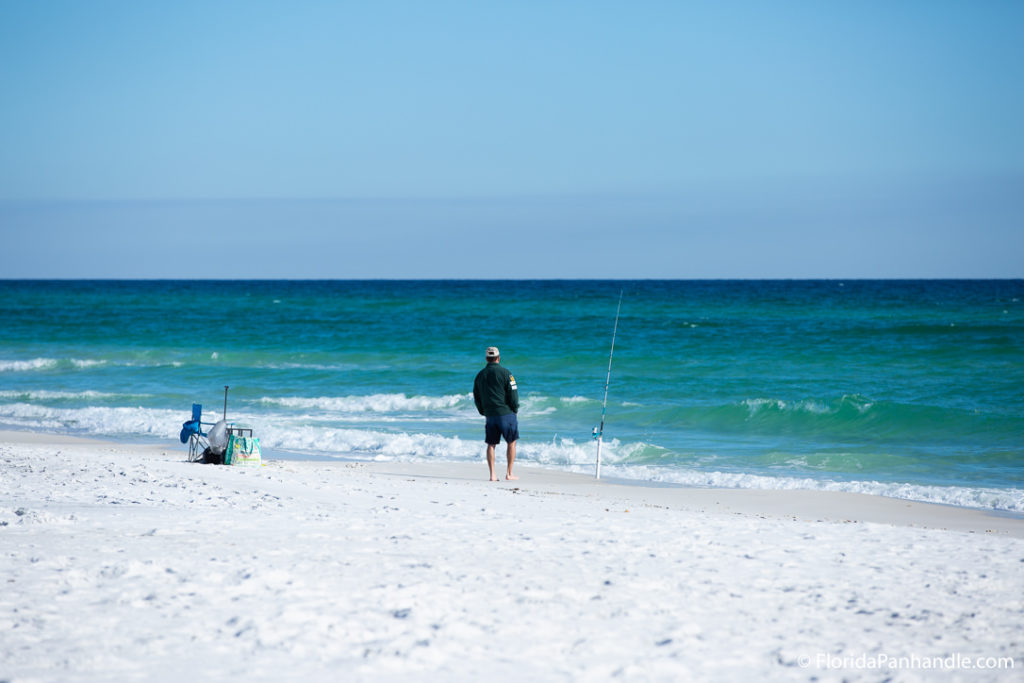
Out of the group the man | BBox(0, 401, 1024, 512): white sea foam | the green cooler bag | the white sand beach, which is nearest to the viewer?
the white sand beach

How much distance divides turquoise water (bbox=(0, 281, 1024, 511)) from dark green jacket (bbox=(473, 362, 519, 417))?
2.39m

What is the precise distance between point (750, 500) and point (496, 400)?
2740 millimetres

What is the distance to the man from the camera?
9.82 meters

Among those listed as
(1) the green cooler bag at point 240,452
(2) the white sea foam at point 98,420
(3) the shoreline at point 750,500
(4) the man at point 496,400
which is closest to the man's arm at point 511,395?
(4) the man at point 496,400

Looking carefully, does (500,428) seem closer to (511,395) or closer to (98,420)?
(511,395)

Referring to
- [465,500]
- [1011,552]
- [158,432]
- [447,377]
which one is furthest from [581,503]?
[447,377]

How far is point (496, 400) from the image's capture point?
985 centimetres

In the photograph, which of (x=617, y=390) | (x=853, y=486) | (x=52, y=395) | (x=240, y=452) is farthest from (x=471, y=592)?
(x=52, y=395)

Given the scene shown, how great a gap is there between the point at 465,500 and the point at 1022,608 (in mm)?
4335

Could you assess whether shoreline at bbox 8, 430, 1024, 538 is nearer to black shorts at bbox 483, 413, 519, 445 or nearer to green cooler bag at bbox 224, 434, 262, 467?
black shorts at bbox 483, 413, 519, 445

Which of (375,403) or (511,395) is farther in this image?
(375,403)

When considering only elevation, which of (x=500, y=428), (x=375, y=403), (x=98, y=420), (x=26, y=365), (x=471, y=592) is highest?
(x=26, y=365)

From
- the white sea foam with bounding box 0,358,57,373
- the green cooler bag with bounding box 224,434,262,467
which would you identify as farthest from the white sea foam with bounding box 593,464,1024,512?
the white sea foam with bounding box 0,358,57,373

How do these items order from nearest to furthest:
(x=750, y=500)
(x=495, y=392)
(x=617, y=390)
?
(x=750, y=500) < (x=495, y=392) < (x=617, y=390)
